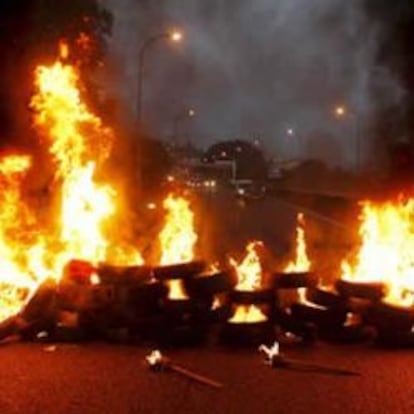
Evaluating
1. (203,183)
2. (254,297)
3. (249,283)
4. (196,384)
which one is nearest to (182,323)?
(254,297)

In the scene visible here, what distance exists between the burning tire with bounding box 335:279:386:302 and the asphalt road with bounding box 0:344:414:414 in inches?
33.5

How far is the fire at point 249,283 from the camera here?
1152 cm

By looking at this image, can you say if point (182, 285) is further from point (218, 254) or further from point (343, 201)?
point (343, 201)

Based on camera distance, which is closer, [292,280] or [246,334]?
[246,334]

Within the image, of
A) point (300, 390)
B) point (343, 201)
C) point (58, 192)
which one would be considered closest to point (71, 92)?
point (58, 192)

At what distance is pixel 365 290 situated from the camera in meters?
11.4

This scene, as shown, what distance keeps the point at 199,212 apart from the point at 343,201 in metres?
9.67

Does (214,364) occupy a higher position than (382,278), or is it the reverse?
(382,278)

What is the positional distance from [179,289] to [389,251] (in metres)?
3.35

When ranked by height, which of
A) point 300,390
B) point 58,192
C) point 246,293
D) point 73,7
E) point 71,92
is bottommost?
point 300,390

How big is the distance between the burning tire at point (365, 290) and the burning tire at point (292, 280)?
24.7 inches

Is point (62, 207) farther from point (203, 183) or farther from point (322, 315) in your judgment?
point (203, 183)

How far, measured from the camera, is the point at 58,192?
17.0 metres

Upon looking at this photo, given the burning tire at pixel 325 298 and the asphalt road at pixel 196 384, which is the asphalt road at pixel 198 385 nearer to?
the asphalt road at pixel 196 384
